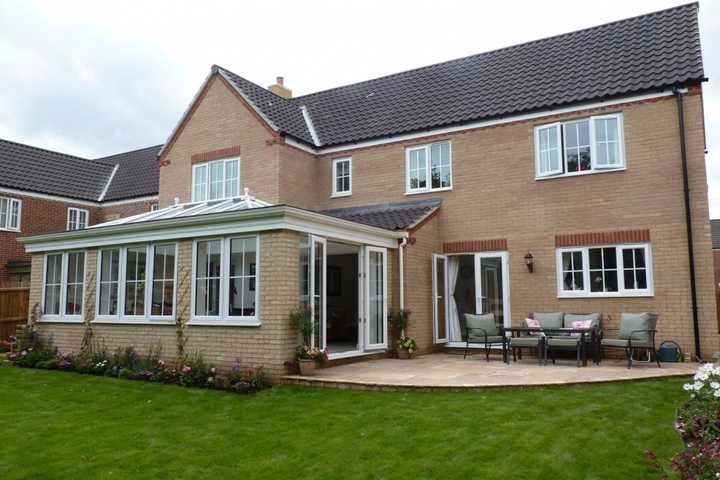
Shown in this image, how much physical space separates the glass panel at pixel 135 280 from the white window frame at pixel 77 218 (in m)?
12.7

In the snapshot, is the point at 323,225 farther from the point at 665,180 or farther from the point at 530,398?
the point at 665,180

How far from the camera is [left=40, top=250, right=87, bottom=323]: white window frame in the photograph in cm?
1308

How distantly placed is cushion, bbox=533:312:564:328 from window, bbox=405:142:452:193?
4.19 metres

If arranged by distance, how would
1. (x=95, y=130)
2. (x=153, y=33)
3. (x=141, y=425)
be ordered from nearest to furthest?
(x=141, y=425)
(x=153, y=33)
(x=95, y=130)

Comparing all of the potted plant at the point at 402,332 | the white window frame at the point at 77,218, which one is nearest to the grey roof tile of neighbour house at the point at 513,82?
the potted plant at the point at 402,332

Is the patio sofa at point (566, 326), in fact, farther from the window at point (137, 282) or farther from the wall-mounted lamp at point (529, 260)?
the window at point (137, 282)

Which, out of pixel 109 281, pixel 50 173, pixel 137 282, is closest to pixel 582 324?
pixel 137 282

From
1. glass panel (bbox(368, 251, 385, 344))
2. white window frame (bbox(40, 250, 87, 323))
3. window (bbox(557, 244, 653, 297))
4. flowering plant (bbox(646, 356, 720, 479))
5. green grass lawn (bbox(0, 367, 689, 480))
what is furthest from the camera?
white window frame (bbox(40, 250, 87, 323))

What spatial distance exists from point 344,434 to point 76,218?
20847 mm

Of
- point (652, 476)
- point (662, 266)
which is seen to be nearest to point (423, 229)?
point (662, 266)

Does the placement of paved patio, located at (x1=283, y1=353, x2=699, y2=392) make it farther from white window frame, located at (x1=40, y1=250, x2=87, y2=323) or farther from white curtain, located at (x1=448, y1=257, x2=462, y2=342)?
white window frame, located at (x1=40, y1=250, x2=87, y2=323)

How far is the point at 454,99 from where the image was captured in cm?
1581

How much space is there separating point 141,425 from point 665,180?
439 inches

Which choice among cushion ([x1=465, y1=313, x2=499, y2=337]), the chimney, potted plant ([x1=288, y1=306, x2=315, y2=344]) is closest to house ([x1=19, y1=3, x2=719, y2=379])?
potted plant ([x1=288, y1=306, x2=315, y2=344])
